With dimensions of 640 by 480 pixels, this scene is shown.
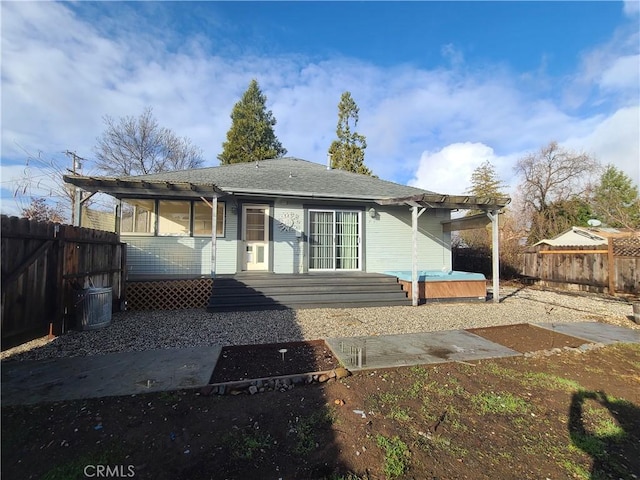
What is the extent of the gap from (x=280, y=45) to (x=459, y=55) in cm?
698

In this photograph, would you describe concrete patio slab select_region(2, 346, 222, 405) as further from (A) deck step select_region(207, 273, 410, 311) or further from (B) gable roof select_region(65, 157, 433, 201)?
(B) gable roof select_region(65, 157, 433, 201)

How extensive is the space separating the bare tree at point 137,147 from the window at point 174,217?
16973 mm

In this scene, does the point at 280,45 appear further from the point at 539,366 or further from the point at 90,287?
the point at 539,366

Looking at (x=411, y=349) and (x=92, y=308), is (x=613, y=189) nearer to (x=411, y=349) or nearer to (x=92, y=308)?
(x=411, y=349)

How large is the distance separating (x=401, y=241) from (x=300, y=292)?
4464 mm

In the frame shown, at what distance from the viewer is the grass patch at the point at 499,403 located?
2.90 metres

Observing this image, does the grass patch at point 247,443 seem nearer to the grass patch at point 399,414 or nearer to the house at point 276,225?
the grass patch at point 399,414

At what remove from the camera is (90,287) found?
5.85 metres

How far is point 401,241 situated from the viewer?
416 inches

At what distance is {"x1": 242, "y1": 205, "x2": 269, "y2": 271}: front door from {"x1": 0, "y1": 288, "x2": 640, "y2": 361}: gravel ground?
2.49m

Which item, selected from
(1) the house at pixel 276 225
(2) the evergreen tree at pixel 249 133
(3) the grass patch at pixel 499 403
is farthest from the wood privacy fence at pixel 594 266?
(2) the evergreen tree at pixel 249 133

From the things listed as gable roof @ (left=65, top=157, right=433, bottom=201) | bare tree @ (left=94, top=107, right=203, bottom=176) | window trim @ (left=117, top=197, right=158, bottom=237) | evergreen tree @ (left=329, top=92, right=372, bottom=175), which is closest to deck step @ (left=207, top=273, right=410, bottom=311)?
gable roof @ (left=65, top=157, right=433, bottom=201)

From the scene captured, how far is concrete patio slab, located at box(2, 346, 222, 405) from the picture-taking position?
10.2 feet

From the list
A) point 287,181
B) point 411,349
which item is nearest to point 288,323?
point 411,349
